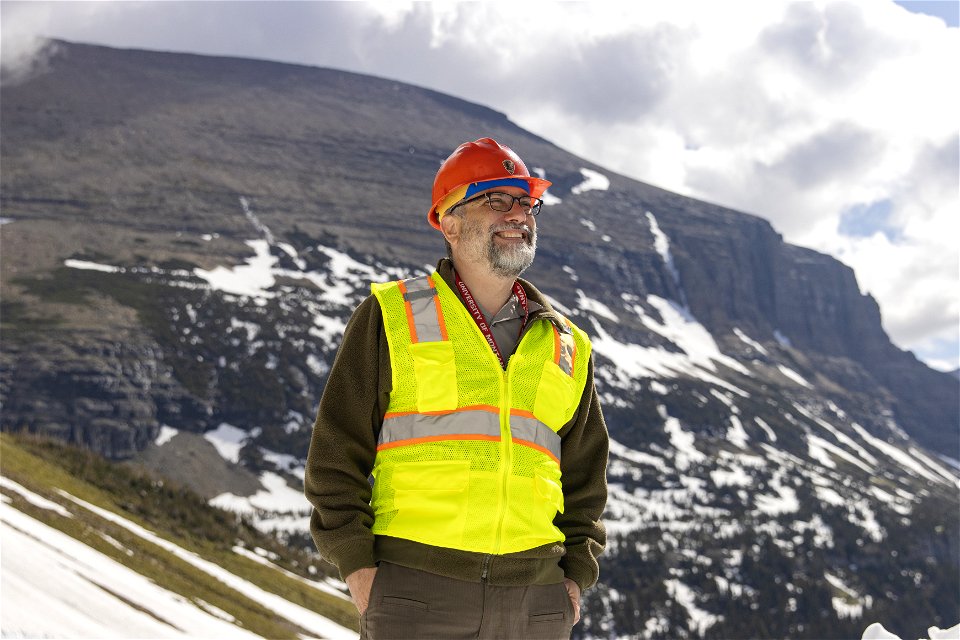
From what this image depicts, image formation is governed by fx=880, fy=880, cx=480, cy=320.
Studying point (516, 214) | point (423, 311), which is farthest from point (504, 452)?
point (516, 214)

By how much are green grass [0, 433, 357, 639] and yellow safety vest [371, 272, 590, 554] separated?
1822 centimetres

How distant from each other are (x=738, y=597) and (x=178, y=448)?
94.5 metres

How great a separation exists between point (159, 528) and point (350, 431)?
97.3 ft

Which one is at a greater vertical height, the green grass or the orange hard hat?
the orange hard hat

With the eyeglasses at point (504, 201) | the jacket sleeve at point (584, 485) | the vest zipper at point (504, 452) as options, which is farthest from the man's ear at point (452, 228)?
the jacket sleeve at point (584, 485)

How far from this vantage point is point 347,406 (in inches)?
193

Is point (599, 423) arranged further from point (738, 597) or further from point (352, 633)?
point (738, 597)

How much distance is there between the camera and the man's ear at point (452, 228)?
5.48 meters

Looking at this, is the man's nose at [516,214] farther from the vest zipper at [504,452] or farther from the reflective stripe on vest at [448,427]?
the reflective stripe on vest at [448,427]

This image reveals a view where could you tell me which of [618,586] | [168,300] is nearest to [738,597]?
[618,586]

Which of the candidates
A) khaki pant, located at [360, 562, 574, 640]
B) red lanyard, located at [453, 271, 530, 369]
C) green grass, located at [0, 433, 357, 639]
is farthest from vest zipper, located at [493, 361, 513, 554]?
green grass, located at [0, 433, 357, 639]

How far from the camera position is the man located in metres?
4.64

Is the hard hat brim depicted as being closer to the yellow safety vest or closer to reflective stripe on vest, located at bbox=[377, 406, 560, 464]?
the yellow safety vest

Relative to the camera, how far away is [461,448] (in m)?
4.78
